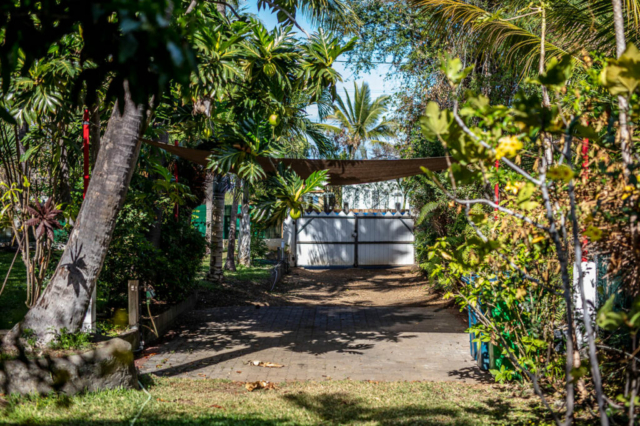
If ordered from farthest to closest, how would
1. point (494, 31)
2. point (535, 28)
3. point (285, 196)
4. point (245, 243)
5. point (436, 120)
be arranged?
point (245, 243)
point (535, 28)
point (494, 31)
point (285, 196)
point (436, 120)

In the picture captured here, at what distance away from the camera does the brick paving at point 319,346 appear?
589 cm

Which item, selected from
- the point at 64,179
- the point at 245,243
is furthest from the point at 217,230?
the point at 64,179

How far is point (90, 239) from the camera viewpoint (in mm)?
4887

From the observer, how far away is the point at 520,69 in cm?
843

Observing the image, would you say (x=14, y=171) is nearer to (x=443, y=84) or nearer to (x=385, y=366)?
(x=385, y=366)

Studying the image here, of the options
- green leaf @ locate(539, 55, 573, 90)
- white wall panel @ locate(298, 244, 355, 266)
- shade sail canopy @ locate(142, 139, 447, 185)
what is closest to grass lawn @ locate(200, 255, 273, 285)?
white wall panel @ locate(298, 244, 355, 266)

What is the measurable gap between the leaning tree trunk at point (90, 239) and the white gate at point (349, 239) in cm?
1335

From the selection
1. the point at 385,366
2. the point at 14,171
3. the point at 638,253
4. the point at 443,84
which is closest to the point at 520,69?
the point at 443,84

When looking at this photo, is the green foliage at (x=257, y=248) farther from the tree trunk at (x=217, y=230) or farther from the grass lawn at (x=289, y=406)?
the grass lawn at (x=289, y=406)

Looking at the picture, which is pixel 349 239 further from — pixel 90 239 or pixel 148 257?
pixel 90 239

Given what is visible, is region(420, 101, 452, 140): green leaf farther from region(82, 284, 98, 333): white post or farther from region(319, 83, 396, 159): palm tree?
Answer: region(319, 83, 396, 159): palm tree

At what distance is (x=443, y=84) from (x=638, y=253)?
9.42 meters

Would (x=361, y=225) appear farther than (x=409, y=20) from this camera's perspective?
Yes

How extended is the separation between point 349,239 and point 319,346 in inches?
455
